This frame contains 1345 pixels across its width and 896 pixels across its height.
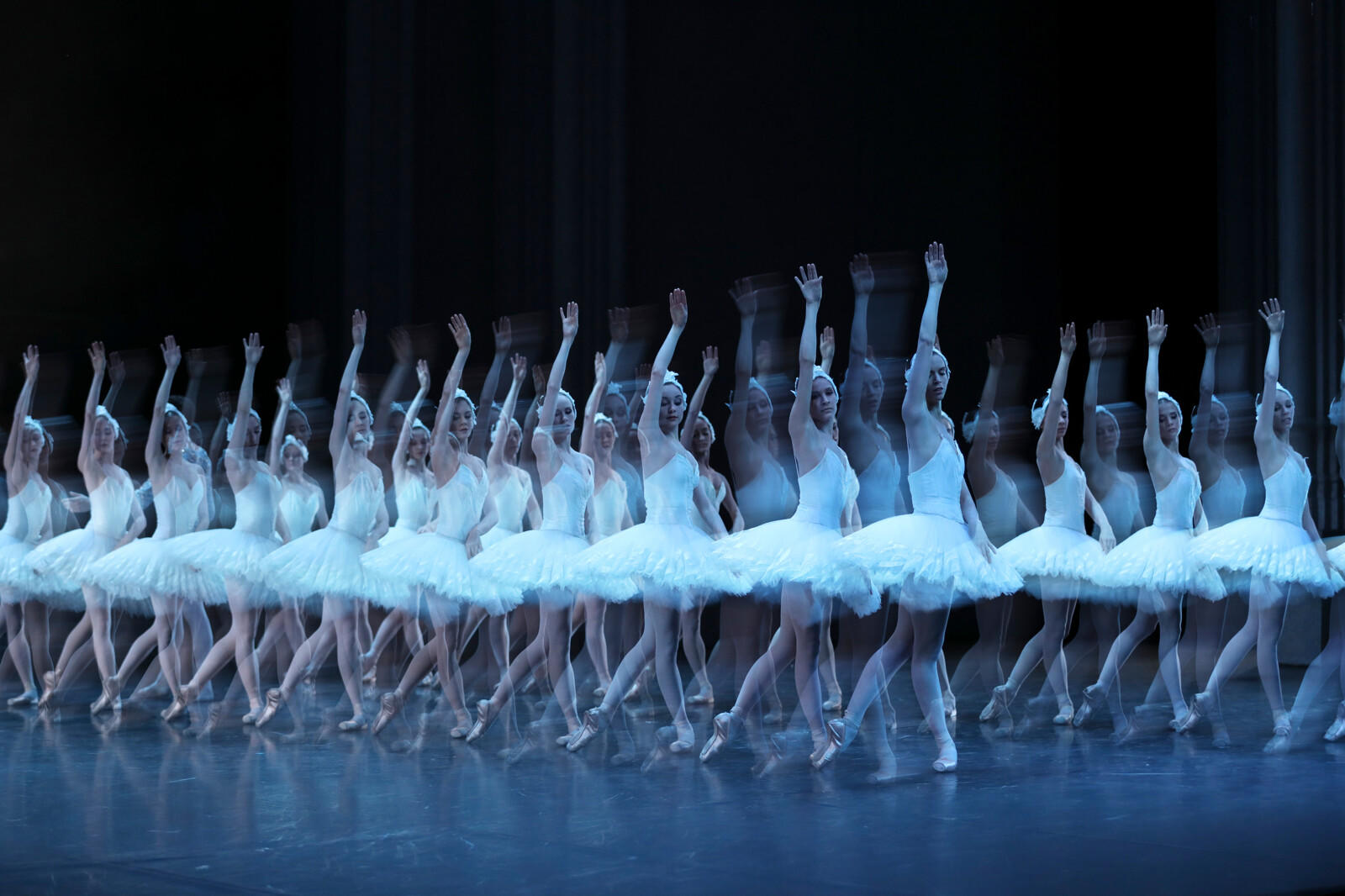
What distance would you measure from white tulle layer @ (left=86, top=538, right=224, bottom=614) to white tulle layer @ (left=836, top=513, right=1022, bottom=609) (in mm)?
3265

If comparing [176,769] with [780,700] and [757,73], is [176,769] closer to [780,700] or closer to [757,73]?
[780,700]

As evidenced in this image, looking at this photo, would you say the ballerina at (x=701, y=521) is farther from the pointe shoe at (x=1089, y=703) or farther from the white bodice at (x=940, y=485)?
the white bodice at (x=940, y=485)

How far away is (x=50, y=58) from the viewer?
10.7 metres

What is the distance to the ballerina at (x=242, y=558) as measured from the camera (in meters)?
6.75

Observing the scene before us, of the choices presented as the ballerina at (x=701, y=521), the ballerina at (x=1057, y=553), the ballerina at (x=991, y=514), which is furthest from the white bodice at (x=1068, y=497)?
the ballerina at (x=701, y=521)

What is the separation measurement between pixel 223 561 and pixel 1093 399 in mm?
3973

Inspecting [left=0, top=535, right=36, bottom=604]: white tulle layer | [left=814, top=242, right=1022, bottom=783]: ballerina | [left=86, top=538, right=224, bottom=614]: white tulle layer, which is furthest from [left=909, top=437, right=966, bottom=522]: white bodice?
[left=0, top=535, right=36, bottom=604]: white tulle layer

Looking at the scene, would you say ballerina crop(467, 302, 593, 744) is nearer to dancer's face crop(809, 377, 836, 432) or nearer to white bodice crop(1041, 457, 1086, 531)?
dancer's face crop(809, 377, 836, 432)

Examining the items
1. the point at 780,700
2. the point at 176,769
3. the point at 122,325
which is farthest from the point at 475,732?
the point at 122,325

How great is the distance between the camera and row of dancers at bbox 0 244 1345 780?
541 cm

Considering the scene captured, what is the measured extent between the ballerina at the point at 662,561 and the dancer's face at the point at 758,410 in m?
0.40

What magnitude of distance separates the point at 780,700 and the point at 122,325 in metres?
5.93

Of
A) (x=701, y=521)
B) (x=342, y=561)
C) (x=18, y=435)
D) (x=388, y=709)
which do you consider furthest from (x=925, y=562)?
(x=18, y=435)

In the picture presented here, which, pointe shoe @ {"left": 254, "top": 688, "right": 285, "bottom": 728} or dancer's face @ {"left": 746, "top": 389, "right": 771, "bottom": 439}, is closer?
dancer's face @ {"left": 746, "top": 389, "right": 771, "bottom": 439}
